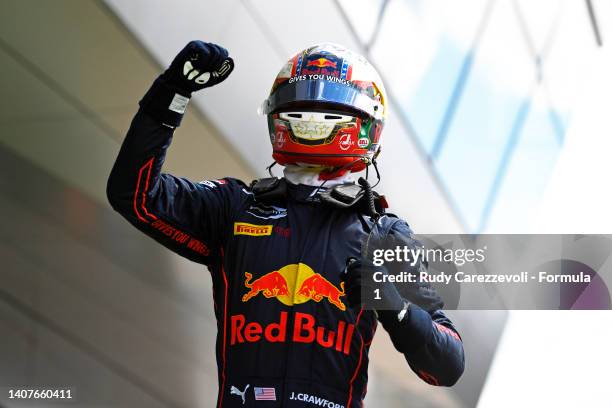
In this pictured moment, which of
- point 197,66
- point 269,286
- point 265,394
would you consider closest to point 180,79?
point 197,66

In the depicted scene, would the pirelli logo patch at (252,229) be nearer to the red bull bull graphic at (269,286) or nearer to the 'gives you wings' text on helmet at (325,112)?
the red bull bull graphic at (269,286)

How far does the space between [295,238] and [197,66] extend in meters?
0.49

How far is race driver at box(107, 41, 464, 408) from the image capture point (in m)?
2.17

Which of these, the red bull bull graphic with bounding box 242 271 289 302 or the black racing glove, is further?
the red bull bull graphic with bounding box 242 271 289 302

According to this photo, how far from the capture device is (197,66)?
2.15m

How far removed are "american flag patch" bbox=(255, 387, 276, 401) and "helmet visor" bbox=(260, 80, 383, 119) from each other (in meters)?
0.75

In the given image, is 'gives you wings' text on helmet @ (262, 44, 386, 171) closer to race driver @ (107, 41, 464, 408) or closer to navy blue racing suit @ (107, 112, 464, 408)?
race driver @ (107, 41, 464, 408)

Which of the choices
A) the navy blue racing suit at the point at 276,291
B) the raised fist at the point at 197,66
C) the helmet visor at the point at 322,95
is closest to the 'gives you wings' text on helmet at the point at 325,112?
the helmet visor at the point at 322,95

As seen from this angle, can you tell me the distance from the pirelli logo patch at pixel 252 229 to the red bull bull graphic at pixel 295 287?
0.11m

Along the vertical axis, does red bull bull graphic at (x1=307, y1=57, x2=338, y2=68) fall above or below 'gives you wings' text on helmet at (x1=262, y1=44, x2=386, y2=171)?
above

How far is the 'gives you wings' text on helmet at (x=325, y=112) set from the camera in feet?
8.14

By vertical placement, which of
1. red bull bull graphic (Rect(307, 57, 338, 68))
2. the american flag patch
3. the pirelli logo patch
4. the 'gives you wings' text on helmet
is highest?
red bull bull graphic (Rect(307, 57, 338, 68))

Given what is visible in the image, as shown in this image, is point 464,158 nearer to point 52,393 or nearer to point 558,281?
point 558,281

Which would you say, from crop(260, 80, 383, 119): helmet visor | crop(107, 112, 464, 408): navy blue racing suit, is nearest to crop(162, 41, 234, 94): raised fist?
crop(107, 112, 464, 408): navy blue racing suit
